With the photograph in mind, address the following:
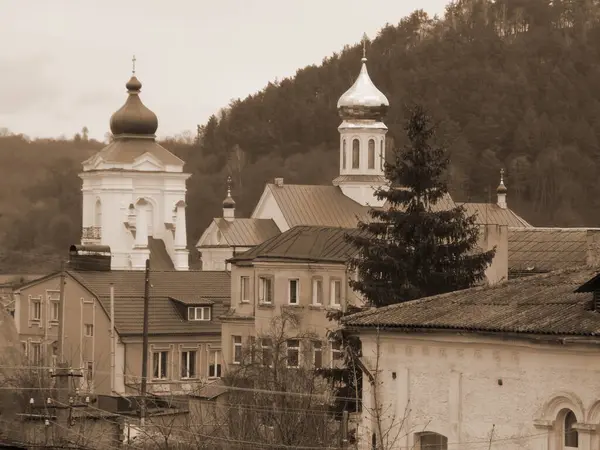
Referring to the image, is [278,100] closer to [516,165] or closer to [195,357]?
[516,165]

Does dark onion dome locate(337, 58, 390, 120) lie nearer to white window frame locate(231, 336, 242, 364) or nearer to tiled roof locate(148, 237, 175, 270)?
tiled roof locate(148, 237, 175, 270)

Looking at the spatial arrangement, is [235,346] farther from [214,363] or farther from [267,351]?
[214,363]

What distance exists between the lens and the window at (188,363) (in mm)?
55219

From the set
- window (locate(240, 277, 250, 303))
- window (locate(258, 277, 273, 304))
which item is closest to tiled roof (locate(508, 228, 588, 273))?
window (locate(258, 277, 273, 304))

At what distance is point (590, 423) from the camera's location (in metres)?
23.4

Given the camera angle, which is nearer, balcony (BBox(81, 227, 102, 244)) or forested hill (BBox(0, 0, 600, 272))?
balcony (BBox(81, 227, 102, 244))

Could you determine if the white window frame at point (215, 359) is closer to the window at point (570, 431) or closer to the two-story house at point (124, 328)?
the two-story house at point (124, 328)

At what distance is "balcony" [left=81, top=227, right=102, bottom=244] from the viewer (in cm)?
9904

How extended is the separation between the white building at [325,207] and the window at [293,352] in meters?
38.7

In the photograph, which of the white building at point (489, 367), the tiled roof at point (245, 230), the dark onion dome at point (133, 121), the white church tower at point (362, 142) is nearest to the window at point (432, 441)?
the white building at point (489, 367)

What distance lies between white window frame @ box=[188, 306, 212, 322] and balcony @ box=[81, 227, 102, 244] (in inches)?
1533

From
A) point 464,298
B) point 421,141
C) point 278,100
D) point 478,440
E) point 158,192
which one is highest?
point 278,100

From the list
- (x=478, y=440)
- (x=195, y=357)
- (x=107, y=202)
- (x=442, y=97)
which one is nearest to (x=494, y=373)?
(x=478, y=440)

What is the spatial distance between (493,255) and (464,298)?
9.21 m
